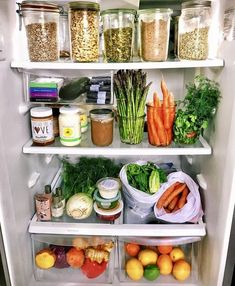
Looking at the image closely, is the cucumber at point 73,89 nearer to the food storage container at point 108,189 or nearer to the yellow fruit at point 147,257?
the food storage container at point 108,189

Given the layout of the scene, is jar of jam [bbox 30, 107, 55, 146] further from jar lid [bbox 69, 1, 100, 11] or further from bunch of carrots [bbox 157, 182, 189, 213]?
bunch of carrots [bbox 157, 182, 189, 213]

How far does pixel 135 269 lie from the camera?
1212 mm

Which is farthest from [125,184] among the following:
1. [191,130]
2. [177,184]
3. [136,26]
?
[136,26]

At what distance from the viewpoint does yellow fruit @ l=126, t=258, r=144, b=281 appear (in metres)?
1.21

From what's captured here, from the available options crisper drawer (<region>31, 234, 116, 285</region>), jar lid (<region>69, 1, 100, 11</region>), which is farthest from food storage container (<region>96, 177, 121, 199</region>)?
jar lid (<region>69, 1, 100, 11</region>)

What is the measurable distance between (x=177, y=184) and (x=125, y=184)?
24cm

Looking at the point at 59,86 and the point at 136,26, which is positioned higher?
the point at 136,26

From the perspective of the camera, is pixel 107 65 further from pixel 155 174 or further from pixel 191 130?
pixel 155 174

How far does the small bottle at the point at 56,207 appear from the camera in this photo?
122cm

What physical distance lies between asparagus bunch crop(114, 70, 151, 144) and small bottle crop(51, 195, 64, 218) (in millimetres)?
422

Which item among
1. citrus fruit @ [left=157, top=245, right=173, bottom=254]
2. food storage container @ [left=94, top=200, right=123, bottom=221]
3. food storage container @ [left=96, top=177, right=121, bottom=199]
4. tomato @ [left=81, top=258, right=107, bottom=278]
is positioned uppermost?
food storage container @ [left=96, top=177, right=121, bottom=199]

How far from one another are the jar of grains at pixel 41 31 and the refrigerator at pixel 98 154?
4cm

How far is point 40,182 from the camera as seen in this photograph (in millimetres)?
1345

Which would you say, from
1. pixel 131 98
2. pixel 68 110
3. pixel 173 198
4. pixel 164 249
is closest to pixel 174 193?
pixel 173 198
